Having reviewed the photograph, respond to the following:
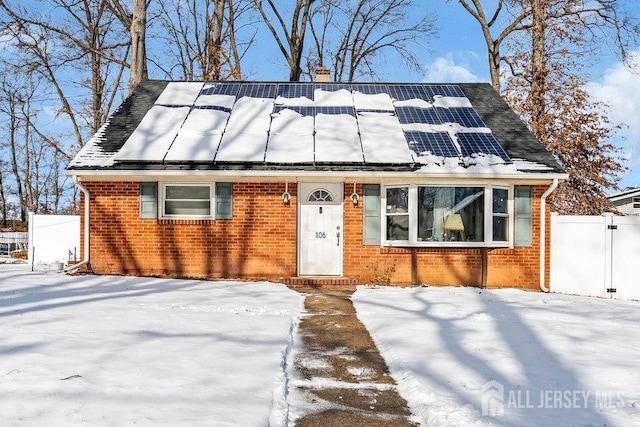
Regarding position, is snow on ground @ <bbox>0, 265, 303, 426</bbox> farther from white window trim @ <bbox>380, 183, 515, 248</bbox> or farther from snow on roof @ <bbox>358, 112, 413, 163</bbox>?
snow on roof @ <bbox>358, 112, 413, 163</bbox>

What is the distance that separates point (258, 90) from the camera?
13.7 m

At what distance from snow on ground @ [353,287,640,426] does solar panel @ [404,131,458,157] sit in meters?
3.87

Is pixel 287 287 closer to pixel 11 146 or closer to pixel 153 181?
pixel 153 181

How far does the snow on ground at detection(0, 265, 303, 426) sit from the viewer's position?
329 cm

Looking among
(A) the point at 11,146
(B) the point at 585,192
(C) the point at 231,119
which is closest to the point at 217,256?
(C) the point at 231,119

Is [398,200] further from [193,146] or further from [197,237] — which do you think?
[193,146]

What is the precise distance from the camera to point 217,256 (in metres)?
10.8

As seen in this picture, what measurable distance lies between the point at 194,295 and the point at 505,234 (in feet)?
22.8

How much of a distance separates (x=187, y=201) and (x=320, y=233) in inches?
123

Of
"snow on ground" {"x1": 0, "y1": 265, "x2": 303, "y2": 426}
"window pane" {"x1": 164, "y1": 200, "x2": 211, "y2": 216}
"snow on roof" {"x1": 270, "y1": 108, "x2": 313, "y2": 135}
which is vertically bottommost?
"snow on ground" {"x1": 0, "y1": 265, "x2": 303, "y2": 426}

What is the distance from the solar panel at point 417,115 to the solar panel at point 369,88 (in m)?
1.38

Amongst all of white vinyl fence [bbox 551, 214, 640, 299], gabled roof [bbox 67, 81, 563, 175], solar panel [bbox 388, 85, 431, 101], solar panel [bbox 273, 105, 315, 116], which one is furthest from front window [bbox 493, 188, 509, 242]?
solar panel [bbox 273, 105, 315, 116]

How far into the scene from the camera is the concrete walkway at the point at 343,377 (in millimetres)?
3553

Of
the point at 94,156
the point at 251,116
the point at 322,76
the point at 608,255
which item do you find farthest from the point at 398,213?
the point at 94,156
